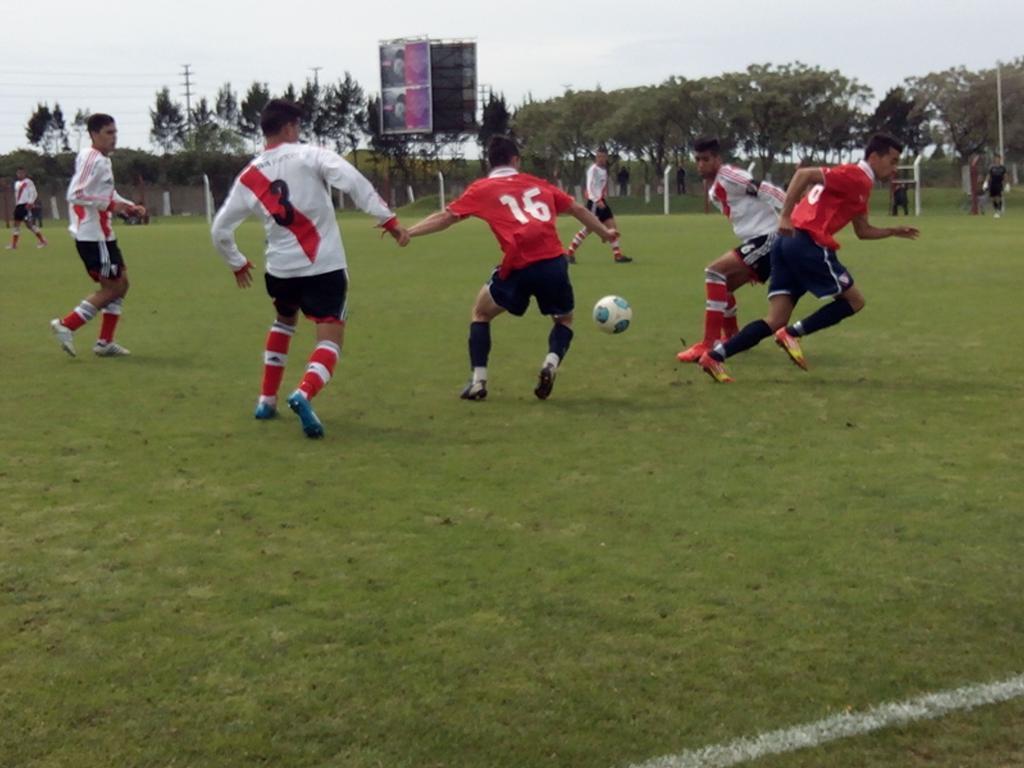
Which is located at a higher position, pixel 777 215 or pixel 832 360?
pixel 777 215

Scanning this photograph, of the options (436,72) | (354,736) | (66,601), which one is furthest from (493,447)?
(436,72)

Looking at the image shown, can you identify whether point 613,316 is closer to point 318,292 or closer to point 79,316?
point 318,292

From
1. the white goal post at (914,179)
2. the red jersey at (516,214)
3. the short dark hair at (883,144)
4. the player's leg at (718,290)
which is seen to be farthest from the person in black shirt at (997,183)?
the red jersey at (516,214)

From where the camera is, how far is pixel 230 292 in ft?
58.9

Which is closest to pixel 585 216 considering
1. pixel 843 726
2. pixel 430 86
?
pixel 843 726

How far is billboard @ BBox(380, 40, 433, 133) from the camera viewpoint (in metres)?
78.6

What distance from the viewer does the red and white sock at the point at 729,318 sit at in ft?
36.3

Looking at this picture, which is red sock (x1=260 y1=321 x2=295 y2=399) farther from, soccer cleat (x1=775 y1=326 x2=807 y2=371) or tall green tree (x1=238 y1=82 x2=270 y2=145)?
tall green tree (x1=238 y1=82 x2=270 y2=145)

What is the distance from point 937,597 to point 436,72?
76.6m

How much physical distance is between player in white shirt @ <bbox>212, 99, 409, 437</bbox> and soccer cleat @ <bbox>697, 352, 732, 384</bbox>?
8.44 ft

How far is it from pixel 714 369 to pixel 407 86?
237 feet

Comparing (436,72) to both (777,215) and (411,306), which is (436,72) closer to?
(411,306)

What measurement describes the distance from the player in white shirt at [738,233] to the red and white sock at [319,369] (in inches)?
136

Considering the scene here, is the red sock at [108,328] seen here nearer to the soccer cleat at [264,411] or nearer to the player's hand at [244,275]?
the player's hand at [244,275]
